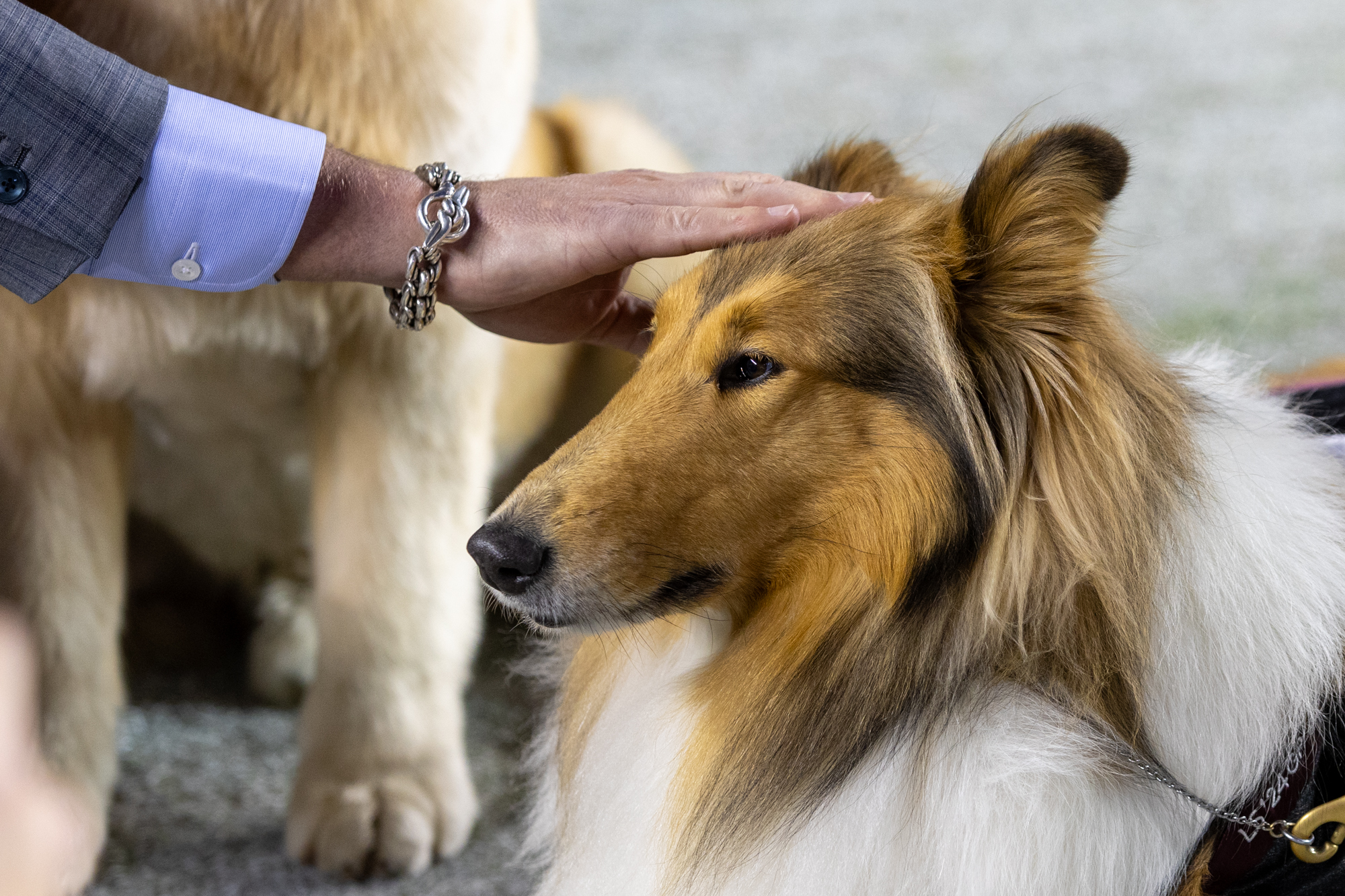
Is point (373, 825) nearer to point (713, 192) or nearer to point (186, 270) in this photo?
point (186, 270)

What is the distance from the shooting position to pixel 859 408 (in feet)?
3.41

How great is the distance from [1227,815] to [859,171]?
29.1 inches

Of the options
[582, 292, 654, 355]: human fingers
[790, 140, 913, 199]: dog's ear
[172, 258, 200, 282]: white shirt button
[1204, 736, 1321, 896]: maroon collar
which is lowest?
[1204, 736, 1321, 896]: maroon collar

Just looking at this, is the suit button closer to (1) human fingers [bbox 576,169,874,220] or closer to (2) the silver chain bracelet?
(2) the silver chain bracelet

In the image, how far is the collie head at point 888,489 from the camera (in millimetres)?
1001

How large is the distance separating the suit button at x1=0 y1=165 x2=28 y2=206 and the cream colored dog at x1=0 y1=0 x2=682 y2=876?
0.83 feet

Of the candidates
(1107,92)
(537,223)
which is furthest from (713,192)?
(1107,92)

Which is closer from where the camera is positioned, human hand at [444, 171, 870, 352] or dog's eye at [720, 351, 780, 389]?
dog's eye at [720, 351, 780, 389]

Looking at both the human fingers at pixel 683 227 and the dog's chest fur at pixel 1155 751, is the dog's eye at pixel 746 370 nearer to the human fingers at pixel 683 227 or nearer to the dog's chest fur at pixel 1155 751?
the human fingers at pixel 683 227

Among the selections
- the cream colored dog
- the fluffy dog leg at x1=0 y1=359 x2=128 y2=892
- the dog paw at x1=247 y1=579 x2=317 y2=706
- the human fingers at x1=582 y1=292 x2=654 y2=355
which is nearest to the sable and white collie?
the human fingers at x1=582 y1=292 x2=654 y2=355

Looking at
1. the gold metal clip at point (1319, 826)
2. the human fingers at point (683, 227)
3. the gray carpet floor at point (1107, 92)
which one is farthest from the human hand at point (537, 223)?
the gray carpet floor at point (1107, 92)

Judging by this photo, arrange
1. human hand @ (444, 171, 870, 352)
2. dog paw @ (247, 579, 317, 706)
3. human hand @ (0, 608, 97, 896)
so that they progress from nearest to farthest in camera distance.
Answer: human hand @ (0, 608, 97, 896)
human hand @ (444, 171, 870, 352)
dog paw @ (247, 579, 317, 706)

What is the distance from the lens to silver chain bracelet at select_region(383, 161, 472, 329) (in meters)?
1.23

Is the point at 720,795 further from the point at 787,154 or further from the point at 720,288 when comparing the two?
the point at 787,154
